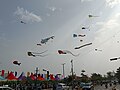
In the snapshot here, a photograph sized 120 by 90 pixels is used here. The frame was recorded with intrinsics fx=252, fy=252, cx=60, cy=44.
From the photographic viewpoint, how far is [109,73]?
17700 centimetres

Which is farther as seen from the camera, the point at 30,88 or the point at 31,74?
the point at 31,74

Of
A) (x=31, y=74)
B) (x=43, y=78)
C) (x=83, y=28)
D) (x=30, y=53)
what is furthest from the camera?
(x=43, y=78)

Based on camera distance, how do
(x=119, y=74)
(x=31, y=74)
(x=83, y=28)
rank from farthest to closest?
(x=119, y=74) → (x=31, y=74) → (x=83, y=28)

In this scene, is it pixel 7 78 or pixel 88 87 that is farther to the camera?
pixel 7 78

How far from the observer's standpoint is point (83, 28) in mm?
24312

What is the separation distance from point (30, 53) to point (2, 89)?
534 centimetres

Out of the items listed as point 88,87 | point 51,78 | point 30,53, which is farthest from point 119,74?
point 30,53

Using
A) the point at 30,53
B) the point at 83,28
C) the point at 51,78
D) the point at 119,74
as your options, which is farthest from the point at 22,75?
the point at 119,74

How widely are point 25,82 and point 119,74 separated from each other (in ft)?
218

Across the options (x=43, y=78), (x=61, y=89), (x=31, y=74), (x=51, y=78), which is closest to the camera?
(x=61, y=89)

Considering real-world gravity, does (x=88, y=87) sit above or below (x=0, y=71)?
below

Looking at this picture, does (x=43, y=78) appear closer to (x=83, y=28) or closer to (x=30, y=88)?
(x=30, y=88)

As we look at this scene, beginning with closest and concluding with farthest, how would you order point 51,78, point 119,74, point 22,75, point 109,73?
point 22,75 < point 51,78 < point 119,74 < point 109,73

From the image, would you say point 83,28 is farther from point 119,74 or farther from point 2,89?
point 119,74
